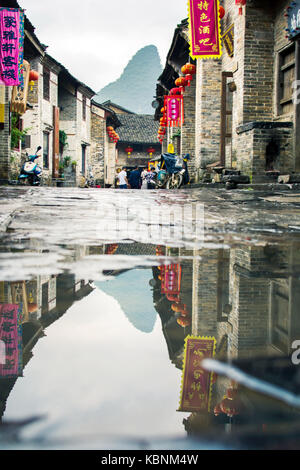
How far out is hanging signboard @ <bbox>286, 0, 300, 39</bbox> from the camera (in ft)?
25.8

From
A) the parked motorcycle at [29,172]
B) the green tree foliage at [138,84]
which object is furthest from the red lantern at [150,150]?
the green tree foliage at [138,84]

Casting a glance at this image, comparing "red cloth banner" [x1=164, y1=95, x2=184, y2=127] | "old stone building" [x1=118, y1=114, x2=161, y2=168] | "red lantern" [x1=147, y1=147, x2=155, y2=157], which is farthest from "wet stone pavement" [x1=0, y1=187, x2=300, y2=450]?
"red lantern" [x1=147, y1=147, x2=155, y2=157]

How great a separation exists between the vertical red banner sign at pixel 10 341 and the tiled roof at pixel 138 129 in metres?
37.1

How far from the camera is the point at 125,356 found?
1231mm

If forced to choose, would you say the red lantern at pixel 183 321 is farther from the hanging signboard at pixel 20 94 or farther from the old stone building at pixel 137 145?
the old stone building at pixel 137 145

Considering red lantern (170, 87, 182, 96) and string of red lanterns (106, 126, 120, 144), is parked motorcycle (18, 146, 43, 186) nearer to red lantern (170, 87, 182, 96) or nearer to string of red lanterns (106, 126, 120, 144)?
red lantern (170, 87, 182, 96)

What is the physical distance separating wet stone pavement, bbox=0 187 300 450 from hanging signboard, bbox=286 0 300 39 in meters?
6.18

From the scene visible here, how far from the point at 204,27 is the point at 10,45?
218 inches

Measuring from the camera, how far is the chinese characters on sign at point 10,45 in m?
13.0

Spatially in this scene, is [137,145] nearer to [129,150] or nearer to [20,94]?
[129,150]

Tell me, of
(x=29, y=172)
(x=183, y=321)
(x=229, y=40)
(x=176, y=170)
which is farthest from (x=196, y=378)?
(x=29, y=172)

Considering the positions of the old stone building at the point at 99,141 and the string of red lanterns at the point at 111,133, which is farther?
the string of red lanterns at the point at 111,133

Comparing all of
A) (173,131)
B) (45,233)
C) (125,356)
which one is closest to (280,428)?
(125,356)

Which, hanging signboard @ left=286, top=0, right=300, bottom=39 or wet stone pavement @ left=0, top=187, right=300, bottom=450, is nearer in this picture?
wet stone pavement @ left=0, top=187, right=300, bottom=450
